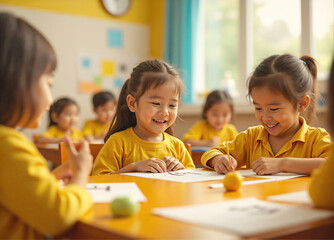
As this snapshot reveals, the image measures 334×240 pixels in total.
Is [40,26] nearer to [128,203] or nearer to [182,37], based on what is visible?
[182,37]

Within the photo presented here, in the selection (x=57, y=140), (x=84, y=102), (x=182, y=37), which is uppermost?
(x=182, y=37)

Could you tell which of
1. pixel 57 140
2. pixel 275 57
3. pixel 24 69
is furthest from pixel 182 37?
pixel 24 69

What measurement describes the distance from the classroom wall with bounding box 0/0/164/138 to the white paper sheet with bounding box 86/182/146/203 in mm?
4007

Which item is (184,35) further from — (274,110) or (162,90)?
(274,110)

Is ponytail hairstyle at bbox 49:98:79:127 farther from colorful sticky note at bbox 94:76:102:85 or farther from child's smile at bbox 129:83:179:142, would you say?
child's smile at bbox 129:83:179:142

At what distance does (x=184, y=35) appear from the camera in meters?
5.36

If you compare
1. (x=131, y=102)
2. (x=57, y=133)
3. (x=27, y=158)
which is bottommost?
(x=57, y=133)

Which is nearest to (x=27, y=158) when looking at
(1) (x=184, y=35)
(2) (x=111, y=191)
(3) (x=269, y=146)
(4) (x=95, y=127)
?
(2) (x=111, y=191)

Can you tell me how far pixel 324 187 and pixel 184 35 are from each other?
4599 millimetres

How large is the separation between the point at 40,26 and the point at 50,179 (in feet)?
14.9

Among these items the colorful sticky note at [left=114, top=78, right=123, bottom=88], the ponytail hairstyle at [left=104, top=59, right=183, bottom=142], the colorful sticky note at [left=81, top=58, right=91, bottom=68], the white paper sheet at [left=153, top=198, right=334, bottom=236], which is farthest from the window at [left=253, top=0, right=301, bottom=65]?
the white paper sheet at [left=153, top=198, right=334, bottom=236]

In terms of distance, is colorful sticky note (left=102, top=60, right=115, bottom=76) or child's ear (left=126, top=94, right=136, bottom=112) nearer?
child's ear (left=126, top=94, right=136, bottom=112)

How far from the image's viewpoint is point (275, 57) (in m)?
1.80

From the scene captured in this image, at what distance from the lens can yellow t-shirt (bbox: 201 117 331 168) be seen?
1.66 m
